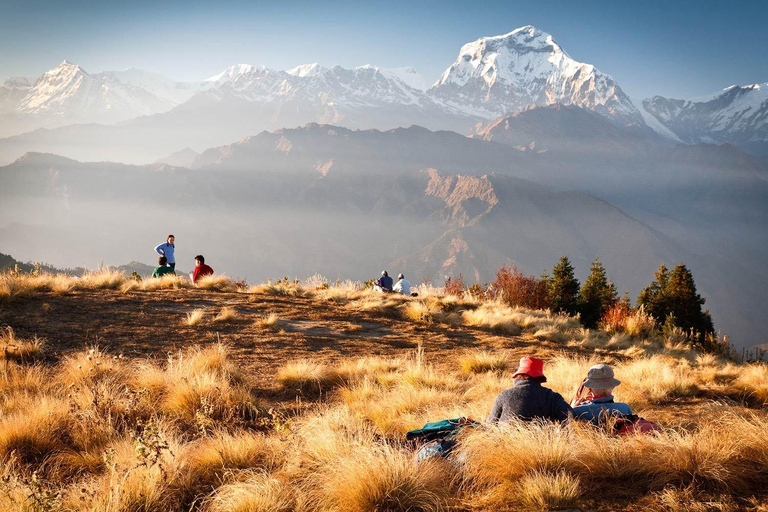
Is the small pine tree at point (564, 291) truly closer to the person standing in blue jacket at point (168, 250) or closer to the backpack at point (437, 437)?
the person standing in blue jacket at point (168, 250)

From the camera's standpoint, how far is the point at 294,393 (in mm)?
7125

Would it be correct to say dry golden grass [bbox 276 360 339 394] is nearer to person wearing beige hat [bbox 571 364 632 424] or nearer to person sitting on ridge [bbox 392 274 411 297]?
person wearing beige hat [bbox 571 364 632 424]

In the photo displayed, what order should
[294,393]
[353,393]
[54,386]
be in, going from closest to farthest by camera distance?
1. [54,386]
2. [353,393]
3. [294,393]

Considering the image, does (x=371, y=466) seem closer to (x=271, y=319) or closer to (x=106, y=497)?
(x=106, y=497)

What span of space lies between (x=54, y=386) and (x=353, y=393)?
4193mm

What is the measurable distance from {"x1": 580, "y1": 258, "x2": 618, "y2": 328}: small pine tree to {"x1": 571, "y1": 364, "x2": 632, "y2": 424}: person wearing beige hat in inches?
779

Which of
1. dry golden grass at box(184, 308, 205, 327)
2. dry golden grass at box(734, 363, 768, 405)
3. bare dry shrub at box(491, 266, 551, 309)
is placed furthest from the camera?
bare dry shrub at box(491, 266, 551, 309)

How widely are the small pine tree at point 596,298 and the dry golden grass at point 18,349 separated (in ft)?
75.6

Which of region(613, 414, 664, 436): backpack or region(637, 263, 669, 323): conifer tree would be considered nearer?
region(613, 414, 664, 436): backpack

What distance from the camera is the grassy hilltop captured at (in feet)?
11.4

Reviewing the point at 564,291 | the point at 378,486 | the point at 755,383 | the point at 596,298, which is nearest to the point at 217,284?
the point at 378,486

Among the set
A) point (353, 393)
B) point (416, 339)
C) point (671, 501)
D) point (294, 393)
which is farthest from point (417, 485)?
point (416, 339)

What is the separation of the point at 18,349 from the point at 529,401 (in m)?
8.24

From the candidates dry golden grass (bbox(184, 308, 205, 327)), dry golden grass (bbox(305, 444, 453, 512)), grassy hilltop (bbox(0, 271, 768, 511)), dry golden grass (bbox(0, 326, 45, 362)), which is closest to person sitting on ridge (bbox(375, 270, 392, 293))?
grassy hilltop (bbox(0, 271, 768, 511))
